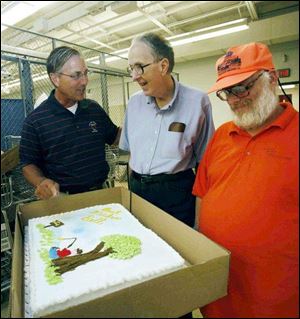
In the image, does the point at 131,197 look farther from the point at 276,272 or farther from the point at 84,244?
the point at 276,272

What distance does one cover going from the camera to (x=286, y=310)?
67cm

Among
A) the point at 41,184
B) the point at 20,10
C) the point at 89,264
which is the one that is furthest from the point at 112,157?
the point at 20,10

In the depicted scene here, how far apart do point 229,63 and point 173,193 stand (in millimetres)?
682

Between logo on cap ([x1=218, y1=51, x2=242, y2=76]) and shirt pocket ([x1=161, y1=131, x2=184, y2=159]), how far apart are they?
0.44 metres

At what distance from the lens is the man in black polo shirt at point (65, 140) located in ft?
4.78

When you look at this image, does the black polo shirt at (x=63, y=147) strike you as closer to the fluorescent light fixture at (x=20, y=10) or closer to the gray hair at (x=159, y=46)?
the gray hair at (x=159, y=46)

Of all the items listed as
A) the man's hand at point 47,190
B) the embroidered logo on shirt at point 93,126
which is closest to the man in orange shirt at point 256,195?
the man's hand at point 47,190

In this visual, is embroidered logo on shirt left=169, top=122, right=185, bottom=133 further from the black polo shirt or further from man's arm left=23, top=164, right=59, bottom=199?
man's arm left=23, top=164, right=59, bottom=199

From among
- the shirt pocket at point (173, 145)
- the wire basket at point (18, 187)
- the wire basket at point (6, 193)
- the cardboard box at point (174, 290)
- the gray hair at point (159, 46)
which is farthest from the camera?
the wire basket at point (18, 187)

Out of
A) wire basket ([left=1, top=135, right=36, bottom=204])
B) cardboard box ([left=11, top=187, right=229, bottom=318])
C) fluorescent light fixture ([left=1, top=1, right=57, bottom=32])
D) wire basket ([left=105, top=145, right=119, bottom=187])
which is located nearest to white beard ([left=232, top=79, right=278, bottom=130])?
cardboard box ([left=11, top=187, right=229, bottom=318])

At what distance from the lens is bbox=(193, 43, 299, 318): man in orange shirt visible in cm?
69

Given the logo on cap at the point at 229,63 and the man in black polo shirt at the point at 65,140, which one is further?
the man in black polo shirt at the point at 65,140

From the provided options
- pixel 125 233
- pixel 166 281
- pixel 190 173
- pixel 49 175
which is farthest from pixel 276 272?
pixel 49 175

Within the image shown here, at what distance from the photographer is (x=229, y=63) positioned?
0.82 metres
